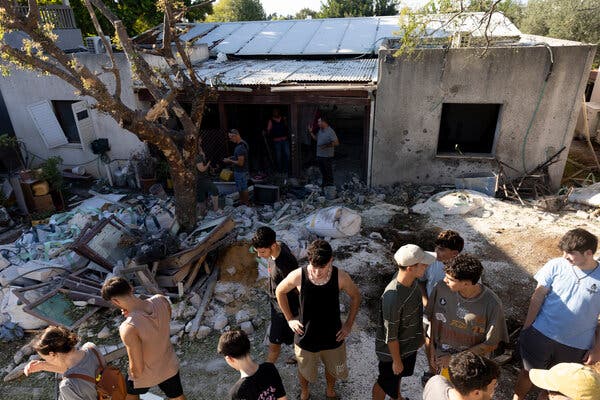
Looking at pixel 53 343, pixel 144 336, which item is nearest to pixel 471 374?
pixel 144 336

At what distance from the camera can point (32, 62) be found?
18.0ft

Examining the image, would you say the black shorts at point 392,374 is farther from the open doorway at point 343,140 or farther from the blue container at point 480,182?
the open doorway at point 343,140

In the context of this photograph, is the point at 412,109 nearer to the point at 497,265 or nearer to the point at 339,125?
the point at 497,265

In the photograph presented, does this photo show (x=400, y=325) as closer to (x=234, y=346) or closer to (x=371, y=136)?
(x=234, y=346)

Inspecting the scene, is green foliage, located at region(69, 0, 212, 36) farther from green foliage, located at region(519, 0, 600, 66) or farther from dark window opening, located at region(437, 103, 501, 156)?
green foliage, located at region(519, 0, 600, 66)

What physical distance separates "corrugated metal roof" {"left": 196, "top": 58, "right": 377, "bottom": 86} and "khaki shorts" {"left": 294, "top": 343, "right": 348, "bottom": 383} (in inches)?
251

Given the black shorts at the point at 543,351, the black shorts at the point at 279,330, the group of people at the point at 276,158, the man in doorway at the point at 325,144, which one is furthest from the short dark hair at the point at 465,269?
the man in doorway at the point at 325,144

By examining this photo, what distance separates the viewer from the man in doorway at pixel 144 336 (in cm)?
311

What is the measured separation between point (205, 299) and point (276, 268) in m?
2.34

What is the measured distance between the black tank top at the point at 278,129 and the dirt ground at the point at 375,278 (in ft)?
11.2

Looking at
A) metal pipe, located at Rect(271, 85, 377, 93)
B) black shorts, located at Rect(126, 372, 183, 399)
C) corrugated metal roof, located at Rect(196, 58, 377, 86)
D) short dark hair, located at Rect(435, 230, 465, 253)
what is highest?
corrugated metal roof, located at Rect(196, 58, 377, 86)

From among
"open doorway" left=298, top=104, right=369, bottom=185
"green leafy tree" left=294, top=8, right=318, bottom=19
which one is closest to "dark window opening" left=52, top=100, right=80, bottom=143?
"open doorway" left=298, top=104, right=369, bottom=185

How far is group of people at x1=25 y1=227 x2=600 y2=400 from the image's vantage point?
2.95m

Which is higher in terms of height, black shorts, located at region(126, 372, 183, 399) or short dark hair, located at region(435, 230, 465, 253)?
short dark hair, located at region(435, 230, 465, 253)
